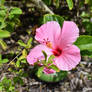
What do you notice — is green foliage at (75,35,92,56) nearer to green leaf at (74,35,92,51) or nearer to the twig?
green leaf at (74,35,92,51)

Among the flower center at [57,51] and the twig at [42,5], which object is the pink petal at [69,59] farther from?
the twig at [42,5]

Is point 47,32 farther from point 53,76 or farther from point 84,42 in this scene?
point 53,76

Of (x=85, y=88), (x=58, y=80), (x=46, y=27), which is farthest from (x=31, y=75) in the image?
(x=46, y=27)

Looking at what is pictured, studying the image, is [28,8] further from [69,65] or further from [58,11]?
[69,65]

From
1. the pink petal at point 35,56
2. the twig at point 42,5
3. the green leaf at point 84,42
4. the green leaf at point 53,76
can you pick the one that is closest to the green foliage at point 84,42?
the green leaf at point 84,42

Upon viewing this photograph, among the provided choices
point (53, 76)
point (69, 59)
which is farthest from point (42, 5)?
point (69, 59)
